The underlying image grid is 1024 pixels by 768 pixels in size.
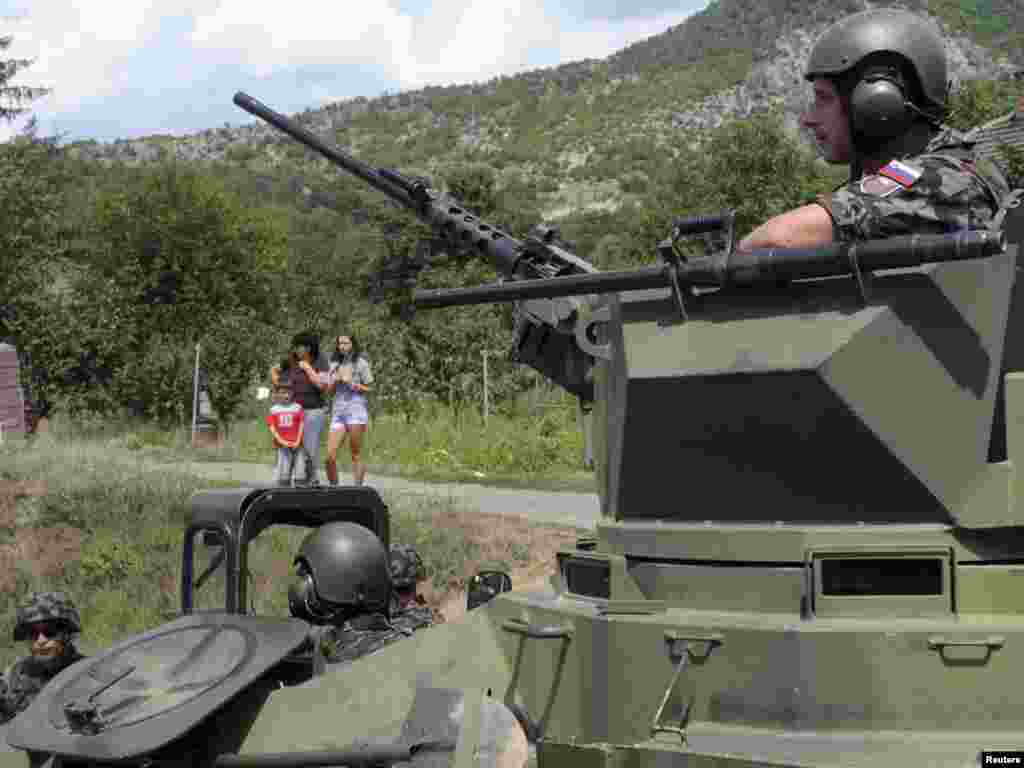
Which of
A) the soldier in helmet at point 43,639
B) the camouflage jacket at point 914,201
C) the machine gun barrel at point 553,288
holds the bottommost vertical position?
the soldier in helmet at point 43,639

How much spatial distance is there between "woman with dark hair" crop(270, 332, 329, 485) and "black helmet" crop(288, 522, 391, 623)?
33.7ft

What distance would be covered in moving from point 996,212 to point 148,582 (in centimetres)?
1120

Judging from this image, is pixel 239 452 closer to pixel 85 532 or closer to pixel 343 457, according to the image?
pixel 343 457

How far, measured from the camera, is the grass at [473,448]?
20922 mm

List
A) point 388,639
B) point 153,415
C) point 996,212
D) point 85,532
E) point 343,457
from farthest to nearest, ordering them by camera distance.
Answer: point 153,415, point 343,457, point 85,532, point 388,639, point 996,212

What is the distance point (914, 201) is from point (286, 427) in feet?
40.5

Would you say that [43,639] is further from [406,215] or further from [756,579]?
[406,215]

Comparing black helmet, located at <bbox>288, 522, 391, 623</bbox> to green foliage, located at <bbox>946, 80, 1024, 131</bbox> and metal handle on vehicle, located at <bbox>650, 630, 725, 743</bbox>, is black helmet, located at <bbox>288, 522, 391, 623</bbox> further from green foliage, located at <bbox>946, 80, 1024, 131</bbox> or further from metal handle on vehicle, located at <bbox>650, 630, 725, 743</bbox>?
green foliage, located at <bbox>946, 80, 1024, 131</bbox>

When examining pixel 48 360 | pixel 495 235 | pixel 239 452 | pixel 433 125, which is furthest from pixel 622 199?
pixel 495 235

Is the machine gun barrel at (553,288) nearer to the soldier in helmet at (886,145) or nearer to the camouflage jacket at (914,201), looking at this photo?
the soldier in helmet at (886,145)

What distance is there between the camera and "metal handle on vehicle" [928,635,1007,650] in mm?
→ 4023

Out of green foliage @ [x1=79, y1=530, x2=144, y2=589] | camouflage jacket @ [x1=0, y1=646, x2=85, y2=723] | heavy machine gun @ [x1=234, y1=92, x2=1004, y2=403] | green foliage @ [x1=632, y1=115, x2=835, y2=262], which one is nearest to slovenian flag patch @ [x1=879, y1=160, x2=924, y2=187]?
heavy machine gun @ [x1=234, y1=92, x2=1004, y2=403]

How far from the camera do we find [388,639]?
5.54 m

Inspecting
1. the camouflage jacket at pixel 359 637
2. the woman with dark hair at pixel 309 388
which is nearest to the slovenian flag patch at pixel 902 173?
the camouflage jacket at pixel 359 637
